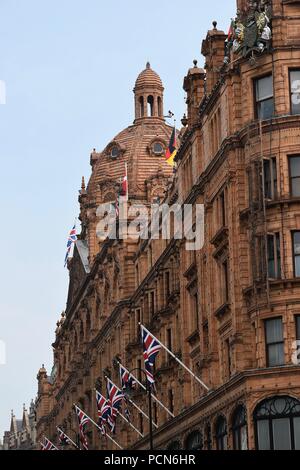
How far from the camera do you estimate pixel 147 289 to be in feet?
324

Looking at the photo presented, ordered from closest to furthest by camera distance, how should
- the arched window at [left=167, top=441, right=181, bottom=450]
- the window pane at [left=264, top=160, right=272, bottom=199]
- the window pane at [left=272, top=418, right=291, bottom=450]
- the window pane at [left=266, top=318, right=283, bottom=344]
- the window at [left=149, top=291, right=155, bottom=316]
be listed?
the window pane at [left=272, top=418, right=291, bottom=450]
the window pane at [left=266, top=318, right=283, bottom=344]
the window pane at [left=264, top=160, right=272, bottom=199]
the arched window at [left=167, top=441, right=181, bottom=450]
the window at [left=149, top=291, right=155, bottom=316]

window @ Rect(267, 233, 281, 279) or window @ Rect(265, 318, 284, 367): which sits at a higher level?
window @ Rect(267, 233, 281, 279)

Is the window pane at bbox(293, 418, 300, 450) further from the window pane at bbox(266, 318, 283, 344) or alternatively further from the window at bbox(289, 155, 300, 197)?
the window at bbox(289, 155, 300, 197)

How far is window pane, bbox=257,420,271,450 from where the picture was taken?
211 ft

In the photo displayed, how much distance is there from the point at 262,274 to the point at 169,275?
23.8 meters

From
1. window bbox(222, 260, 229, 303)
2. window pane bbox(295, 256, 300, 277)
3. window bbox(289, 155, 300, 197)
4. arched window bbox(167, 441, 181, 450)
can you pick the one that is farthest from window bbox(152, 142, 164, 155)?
window pane bbox(295, 256, 300, 277)

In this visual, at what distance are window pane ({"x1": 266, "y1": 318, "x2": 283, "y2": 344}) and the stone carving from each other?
14.0 metres

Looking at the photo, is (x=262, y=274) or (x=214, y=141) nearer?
(x=262, y=274)

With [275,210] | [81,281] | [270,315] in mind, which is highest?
[81,281]

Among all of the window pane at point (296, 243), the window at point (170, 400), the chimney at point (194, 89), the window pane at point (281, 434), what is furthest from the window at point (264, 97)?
the window at point (170, 400)

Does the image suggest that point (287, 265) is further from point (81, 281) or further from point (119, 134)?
point (119, 134)

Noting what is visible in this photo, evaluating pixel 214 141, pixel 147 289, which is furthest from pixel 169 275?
pixel 214 141

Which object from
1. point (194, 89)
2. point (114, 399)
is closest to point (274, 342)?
point (194, 89)

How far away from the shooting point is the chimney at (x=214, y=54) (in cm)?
7681
